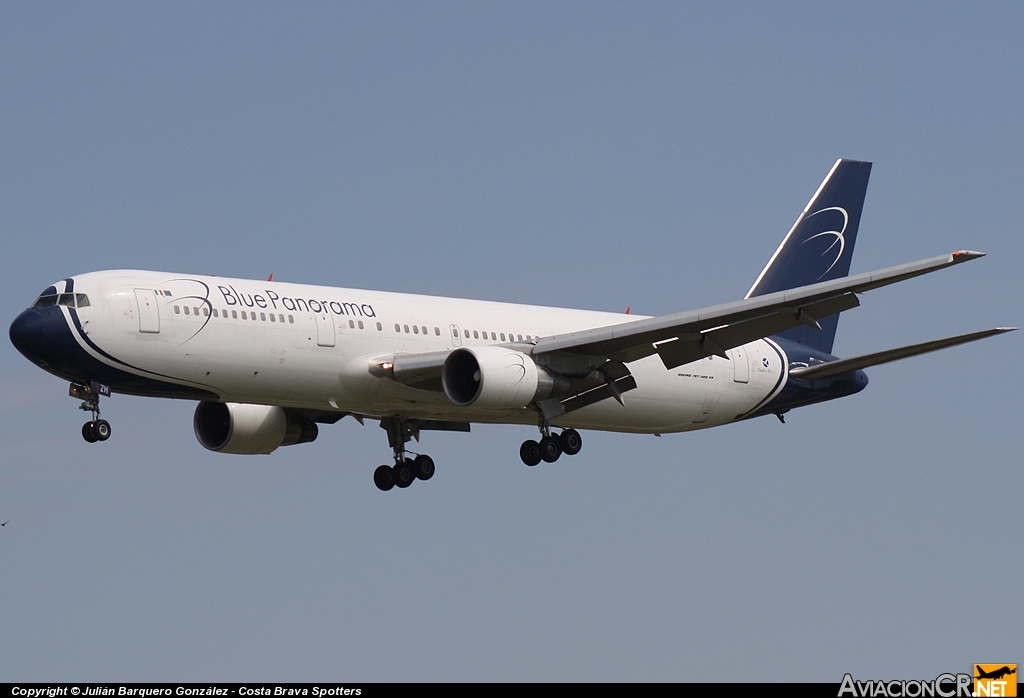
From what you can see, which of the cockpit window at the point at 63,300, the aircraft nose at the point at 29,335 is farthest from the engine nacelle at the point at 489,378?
the aircraft nose at the point at 29,335

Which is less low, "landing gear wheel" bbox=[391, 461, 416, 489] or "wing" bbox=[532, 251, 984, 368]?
"wing" bbox=[532, 251, 984, 368]

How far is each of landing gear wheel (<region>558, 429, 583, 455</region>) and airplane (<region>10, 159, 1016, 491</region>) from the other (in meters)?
0.03

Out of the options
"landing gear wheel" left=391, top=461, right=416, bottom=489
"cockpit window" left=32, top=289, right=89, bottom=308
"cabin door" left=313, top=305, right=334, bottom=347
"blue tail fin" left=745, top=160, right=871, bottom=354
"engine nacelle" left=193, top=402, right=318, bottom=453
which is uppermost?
"blue tail fin" left=745, top=160, right=871, bottom=354

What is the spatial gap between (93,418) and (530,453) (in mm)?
11473

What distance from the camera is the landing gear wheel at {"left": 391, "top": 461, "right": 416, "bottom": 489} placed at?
4438 cm

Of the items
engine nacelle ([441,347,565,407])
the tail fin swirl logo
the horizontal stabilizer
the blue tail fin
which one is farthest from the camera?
the tail fin swirl logo

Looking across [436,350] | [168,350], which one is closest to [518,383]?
[436,350]

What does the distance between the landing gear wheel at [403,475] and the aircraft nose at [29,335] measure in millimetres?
12091

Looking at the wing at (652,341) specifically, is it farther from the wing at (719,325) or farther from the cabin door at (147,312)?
the cabin door at (147,312)

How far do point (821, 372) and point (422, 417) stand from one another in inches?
458

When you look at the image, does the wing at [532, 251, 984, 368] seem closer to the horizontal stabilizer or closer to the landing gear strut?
the horizontal stabilizer

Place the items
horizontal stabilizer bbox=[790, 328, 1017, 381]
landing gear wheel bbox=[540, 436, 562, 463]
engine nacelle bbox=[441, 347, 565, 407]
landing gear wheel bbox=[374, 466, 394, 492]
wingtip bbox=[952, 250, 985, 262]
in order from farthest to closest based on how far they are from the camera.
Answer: landing gear wheel bbox=[374, 466, 394, 492]
landing gear wheel bbox=[540, 436, 562, 463]
engine nacelle bbox=[441, 347, 565, 407]
horizontal stabilizer bbox=[790, 328, 1017, 381]
wingtip bbox=[952, 250, 985, 262]

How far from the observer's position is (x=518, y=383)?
126 feet

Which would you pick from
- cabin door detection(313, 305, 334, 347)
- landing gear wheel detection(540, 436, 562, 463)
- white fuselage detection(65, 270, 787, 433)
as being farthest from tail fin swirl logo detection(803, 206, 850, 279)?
cabin door detection(313, 305, 334, 347)
